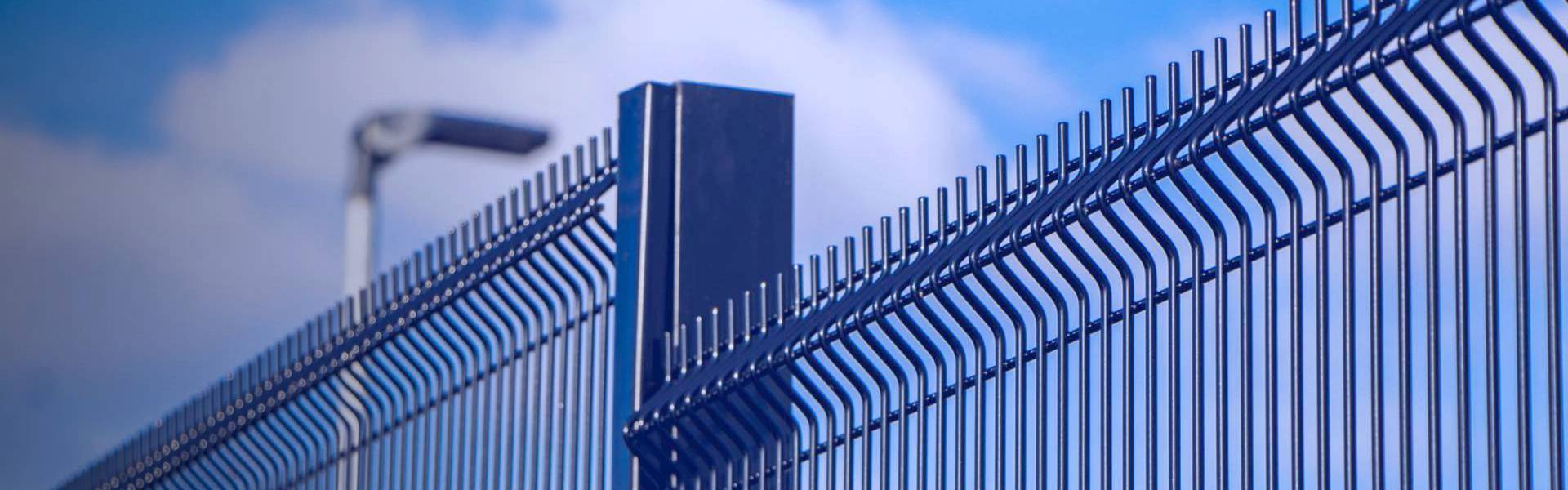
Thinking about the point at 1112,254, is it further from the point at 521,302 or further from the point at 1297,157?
the point at 521,302

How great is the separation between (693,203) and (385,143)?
4237 millimetres

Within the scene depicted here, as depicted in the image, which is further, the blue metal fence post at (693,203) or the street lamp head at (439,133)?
the street lamp head at (439,133)

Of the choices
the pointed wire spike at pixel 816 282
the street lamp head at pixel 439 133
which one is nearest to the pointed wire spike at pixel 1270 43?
the pointed wire spike at pixel 816 282

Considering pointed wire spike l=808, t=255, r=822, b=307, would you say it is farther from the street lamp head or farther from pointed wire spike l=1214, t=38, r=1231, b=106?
the street lamp head

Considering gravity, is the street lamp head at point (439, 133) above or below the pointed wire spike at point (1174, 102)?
above

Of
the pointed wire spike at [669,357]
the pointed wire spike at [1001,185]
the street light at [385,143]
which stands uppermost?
the street light at [385,143]

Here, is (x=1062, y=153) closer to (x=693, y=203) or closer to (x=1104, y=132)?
(x=1104, y=132)

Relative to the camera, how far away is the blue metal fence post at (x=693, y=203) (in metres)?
5.22

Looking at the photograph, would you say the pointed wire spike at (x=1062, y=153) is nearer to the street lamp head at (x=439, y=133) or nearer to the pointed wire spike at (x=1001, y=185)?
the pointed wire spike at (x=1001, y=185)

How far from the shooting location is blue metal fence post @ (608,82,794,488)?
522 centimetres

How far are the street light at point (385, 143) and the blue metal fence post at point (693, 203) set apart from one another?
12.4ft

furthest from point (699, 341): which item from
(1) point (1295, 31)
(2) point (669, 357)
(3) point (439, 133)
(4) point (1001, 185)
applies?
(3) point (439, 133)

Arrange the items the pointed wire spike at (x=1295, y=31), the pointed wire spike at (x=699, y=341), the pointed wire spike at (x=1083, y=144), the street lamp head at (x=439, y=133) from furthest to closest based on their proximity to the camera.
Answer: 1. the street lamp head at (x=439, y=133)
2. the pointed wire spike at (x=699, y=341)
3. the pointed wire spike at (x=1083, y=144)
4. the pointed wire spike at (x=1295, y=31)

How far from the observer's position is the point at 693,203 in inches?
209
